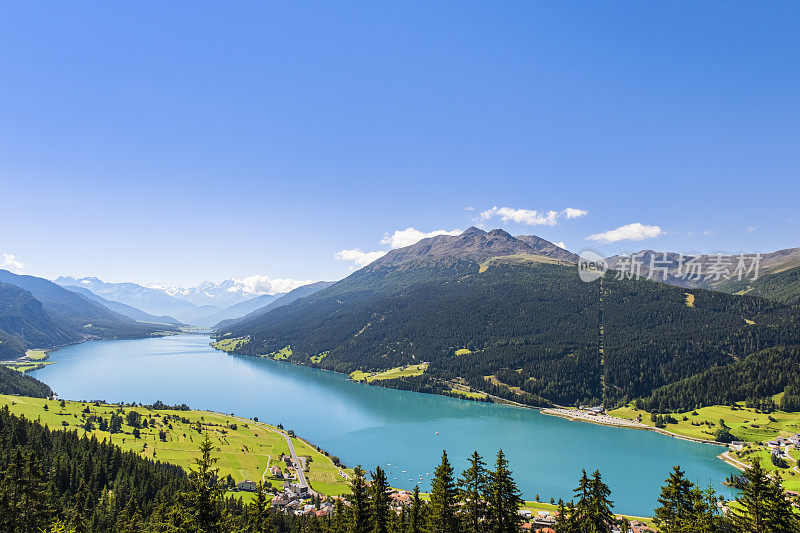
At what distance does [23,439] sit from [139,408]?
197 feet

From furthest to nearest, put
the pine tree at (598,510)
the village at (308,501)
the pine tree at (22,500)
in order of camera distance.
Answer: the village at (308,501) → the pine tree at (22,500) → the pine tree at (598,510)

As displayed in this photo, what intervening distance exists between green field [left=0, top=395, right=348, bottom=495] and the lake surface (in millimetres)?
10686

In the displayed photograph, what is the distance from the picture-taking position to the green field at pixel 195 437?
8294cm

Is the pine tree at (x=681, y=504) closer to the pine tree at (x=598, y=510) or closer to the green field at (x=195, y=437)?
the pine tree at (x=598, y=510)

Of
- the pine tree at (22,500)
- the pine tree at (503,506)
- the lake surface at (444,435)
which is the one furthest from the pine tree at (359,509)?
the lake surface at (444,435)

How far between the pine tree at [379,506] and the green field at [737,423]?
120 meters

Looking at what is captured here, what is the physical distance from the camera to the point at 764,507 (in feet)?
66.9

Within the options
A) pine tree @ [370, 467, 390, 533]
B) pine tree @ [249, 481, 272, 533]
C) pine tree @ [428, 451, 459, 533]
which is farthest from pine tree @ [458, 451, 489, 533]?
pine tree @ [249, 481, 272, 533]

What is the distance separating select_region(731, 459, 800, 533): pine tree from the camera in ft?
66.4

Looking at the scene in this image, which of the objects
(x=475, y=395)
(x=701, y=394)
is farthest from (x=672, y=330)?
(x=475, y=395)

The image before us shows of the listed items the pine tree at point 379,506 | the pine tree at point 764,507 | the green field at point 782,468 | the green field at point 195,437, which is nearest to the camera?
the pine tree at point 764,507

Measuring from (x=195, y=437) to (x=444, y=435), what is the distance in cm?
6253

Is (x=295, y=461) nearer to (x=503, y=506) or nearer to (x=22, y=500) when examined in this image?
(x=22, y=500)

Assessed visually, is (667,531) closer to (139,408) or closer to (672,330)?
(139,408)
